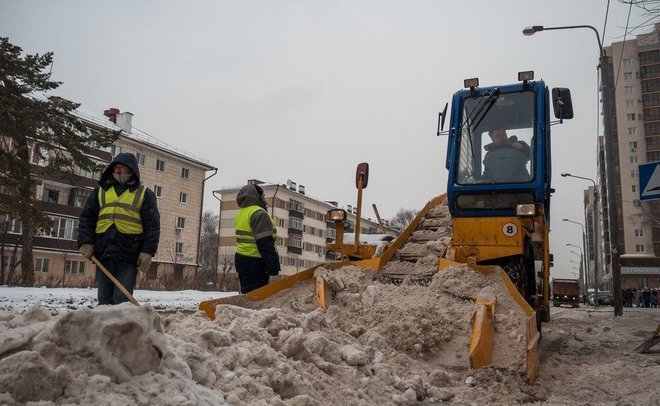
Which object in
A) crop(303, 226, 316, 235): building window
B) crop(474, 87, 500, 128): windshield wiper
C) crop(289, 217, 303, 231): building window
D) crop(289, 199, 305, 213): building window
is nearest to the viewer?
crop(474, 87, 500, 128): windshield wiper

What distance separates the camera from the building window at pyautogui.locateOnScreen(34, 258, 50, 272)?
33406mm

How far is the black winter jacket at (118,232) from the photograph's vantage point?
4.65 metres

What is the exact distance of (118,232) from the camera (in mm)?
4676

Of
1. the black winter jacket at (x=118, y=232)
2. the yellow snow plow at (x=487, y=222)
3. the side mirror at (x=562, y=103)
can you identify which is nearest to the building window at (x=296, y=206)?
the yellow snow plow at (x=487, y=222)

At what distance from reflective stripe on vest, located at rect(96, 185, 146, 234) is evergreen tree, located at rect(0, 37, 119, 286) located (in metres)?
11.7

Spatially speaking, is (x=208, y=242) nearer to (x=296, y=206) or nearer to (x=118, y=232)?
(x=296, y=206)

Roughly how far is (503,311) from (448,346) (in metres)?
0.62

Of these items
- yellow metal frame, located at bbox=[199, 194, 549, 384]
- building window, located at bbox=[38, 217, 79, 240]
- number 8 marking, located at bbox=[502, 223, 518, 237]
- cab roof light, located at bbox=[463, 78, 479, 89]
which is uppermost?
cab roof light, located at bbox=[463, 78, 479, 89]

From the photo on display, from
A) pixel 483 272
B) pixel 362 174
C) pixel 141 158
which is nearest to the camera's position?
pixel 483 272

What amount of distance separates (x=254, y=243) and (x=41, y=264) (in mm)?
33324

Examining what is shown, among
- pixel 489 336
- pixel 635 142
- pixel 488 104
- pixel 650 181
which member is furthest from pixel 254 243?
pixel 635 142

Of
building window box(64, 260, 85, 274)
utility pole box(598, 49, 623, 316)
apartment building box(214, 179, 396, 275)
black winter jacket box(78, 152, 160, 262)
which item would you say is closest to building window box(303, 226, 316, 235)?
apartment building box(214, 179, 396, 275)

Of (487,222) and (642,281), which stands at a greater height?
(487,222)

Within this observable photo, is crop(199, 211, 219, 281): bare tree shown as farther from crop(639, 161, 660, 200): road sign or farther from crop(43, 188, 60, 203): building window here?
crop(639, 161, 660, 200): road sign
